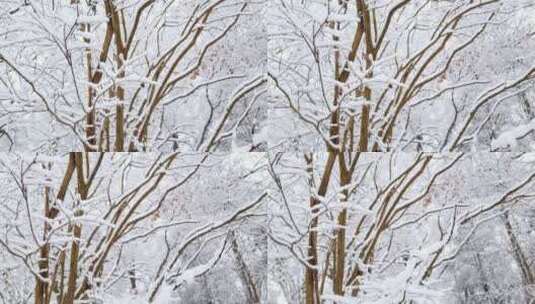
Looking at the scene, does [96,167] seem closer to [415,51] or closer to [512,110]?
[415,51]

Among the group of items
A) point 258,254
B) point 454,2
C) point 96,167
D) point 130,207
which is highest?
point 454,2

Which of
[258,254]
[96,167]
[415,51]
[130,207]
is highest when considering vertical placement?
[415,51]

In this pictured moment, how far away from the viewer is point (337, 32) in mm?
1932

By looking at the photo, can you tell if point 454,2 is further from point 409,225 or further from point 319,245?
point 319,245

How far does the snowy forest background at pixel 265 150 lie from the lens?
197 cm

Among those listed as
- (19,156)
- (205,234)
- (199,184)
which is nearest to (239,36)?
(199,184)

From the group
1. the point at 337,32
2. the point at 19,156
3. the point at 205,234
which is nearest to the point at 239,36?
the point at 337,32

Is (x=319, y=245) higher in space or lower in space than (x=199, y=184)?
lower

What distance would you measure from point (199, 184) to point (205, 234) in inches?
5.9

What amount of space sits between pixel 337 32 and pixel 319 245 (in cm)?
63

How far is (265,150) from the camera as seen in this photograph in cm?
203

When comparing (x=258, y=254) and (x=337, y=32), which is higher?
(x=337, y=32)

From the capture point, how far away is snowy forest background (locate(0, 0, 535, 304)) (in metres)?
1.97

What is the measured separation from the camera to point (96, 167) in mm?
1980
